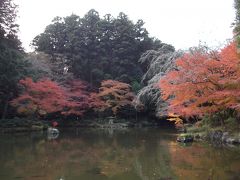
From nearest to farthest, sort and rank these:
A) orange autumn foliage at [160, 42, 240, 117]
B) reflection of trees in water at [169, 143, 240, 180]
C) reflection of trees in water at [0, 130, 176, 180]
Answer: reflection of trees in water at [169, 143, 240, 180] < reflection of trees in water at [0, 130, 176, 180] < orange autumn foliage at [160, 42, 240, 117]

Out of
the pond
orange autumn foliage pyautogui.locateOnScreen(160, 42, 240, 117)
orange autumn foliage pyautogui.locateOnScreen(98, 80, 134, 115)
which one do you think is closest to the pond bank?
orange autumn foliage pyautogui.locateOnScreen(160, 42, 240, 117)

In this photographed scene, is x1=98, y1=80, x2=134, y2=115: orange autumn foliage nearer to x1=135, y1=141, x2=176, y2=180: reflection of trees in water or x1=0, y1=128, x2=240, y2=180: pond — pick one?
x1=0, y1=128, x2=240, y2=180: pond

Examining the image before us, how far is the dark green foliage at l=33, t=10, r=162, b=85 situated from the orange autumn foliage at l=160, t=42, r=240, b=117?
1785 cm

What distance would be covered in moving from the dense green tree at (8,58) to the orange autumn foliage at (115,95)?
7865 mm

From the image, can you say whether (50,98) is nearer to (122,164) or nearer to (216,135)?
(216,135)

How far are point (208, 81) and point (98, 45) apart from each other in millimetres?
21536

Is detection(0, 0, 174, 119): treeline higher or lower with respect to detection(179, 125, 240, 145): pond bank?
higher

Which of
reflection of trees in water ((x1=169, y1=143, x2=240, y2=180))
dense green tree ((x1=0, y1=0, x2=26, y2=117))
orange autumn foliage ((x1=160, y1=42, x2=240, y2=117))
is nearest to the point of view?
reflection of trees in water ((x1=169, y1=143, x2=240, y2=180))

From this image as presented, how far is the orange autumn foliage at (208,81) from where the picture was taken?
570 inches

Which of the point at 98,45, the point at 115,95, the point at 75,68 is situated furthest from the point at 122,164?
the point at 98,45

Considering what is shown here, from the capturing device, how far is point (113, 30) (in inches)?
1468

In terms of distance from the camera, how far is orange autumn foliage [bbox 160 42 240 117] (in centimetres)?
1448

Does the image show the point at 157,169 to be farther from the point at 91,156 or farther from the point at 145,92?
the point at 145,92

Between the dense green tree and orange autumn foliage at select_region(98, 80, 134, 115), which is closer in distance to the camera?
the dense green tree
